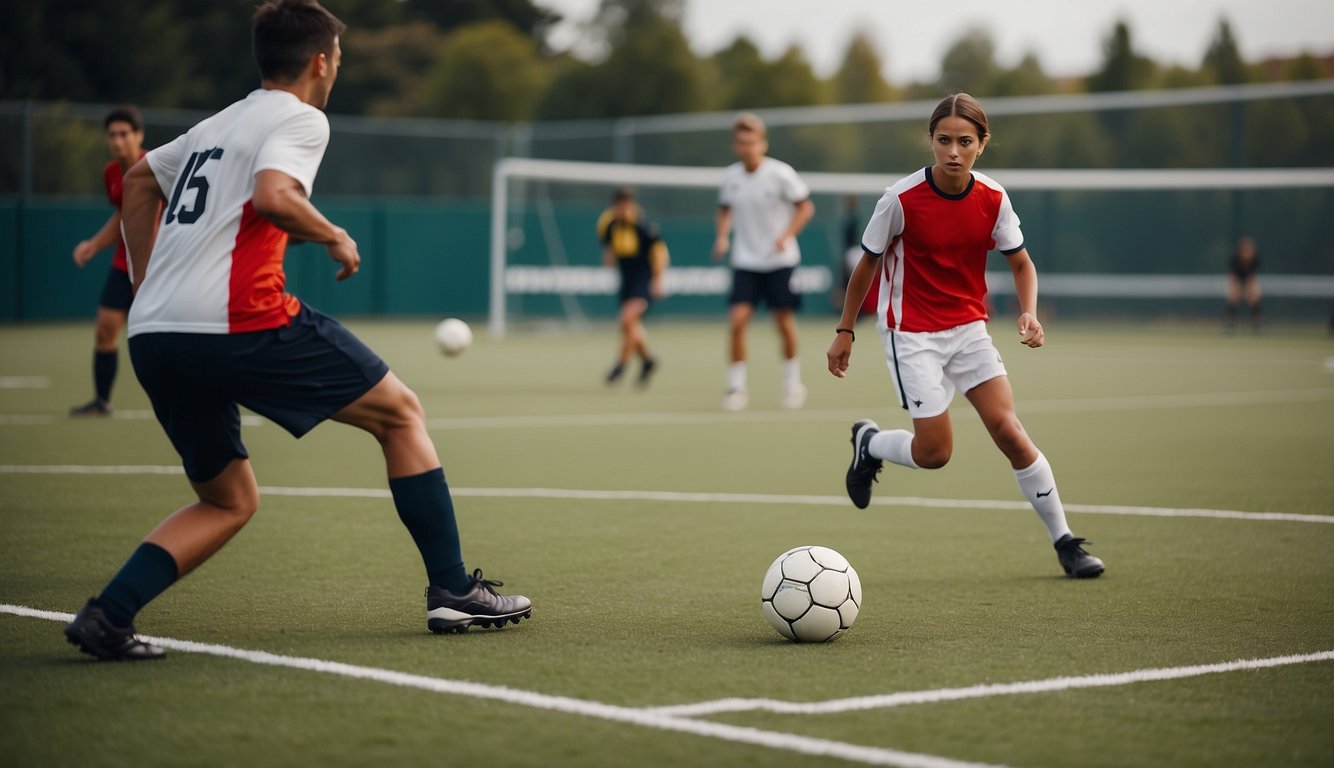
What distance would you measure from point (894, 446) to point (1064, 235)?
27.3 metres

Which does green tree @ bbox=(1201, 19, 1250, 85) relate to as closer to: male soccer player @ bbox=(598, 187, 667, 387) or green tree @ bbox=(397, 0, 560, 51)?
male soccer player @ bbox=(598, 187, 667, 387)

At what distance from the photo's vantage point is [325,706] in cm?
447

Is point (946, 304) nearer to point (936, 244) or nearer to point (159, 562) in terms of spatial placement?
point (936, 244)

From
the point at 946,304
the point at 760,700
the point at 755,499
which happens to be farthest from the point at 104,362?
the point at 760,700

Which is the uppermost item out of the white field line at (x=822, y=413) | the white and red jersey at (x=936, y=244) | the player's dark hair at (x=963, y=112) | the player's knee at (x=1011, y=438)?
the player's dark hair at (x=963, y=112)

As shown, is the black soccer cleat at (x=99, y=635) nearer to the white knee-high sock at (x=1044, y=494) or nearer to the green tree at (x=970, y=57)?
the white knee-high sock at (x=1044, y=494)

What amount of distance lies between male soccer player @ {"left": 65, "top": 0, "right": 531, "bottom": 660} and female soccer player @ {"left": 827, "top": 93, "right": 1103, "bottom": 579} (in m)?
2.37

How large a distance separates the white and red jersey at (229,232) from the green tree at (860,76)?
200 feet

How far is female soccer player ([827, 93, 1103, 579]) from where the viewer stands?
6.73 metres

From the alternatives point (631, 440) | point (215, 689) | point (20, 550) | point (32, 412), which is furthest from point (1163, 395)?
point (215, 689)

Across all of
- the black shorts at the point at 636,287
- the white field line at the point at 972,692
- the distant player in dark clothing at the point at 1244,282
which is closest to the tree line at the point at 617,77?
the distant player in dark clothing at the point at 1244,282

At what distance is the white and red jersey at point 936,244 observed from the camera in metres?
6.74

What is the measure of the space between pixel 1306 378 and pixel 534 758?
1709 centimetres

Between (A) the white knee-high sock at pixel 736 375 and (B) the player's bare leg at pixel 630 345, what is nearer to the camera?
(A) the white knee-high sock at pixel 736 375
